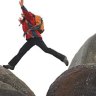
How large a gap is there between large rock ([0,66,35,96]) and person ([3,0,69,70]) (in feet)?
3.17

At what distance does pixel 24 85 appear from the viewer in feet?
61.7

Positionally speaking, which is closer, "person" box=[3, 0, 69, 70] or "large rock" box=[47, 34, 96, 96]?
"large rock" box=[47, 34, 96, 96]

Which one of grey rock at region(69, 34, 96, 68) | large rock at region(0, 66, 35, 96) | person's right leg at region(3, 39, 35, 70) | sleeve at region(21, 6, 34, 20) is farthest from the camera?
grey rock at region(69, 34, 96, 68)

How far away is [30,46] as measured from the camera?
20.0m

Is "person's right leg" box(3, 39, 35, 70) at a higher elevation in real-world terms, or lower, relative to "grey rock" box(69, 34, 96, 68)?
higher

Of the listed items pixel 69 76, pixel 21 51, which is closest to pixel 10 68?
pixel 21 51

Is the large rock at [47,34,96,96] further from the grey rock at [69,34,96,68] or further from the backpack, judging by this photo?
the grey rock at [69,34,96,68]

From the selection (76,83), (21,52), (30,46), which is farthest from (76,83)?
(21,52)

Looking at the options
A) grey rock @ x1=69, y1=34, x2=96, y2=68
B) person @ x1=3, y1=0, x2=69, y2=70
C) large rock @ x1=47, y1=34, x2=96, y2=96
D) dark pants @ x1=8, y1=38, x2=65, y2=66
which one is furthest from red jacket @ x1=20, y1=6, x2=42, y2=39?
grey rock @ x1=69, y1=34, x2=96, y2=68

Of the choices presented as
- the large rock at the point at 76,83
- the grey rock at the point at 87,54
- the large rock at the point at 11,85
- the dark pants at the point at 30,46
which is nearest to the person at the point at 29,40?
the dark pants at the point at 30,46

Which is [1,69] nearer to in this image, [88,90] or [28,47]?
[28,47]

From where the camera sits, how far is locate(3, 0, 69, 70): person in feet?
63.5

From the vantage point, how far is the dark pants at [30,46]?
19.8m

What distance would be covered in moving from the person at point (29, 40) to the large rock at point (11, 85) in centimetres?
97
